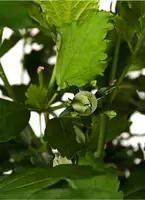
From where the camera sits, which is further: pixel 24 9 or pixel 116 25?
pixel 116 25

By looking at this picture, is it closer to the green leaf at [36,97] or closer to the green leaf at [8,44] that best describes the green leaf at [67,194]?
the green leaf at [36,97]

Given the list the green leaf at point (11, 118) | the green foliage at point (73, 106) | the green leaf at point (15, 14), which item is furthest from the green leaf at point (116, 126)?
the green leaf at point (15, 14)

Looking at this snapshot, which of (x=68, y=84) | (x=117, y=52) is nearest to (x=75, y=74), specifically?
(x=68, y=84)

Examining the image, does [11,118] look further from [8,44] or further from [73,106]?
[8,44]

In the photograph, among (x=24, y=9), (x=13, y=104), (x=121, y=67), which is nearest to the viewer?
(x=24, y=9)

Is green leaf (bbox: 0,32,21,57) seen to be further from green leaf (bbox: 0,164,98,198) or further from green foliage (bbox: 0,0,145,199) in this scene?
green leaf (bbox: 0,164,98,198)

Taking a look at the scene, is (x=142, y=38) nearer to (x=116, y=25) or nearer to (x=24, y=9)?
(x=116, y=25)

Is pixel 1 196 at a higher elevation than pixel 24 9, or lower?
lower
